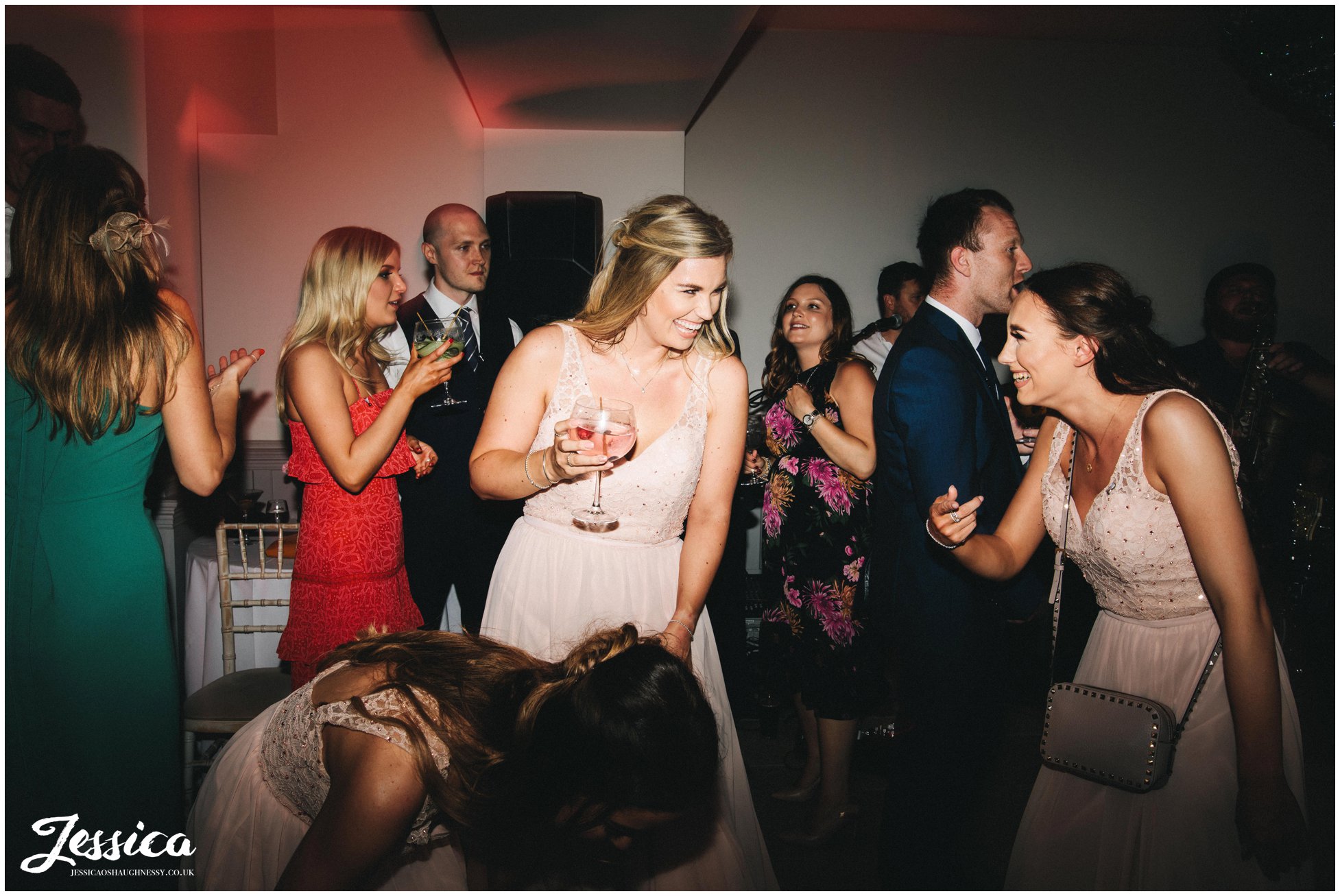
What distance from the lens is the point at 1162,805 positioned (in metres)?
1.50

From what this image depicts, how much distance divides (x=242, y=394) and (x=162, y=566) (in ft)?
9.36

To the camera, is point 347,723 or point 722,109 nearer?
point 347,723

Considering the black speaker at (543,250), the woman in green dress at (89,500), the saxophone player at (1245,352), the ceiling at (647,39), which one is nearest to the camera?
the woman in green dress at (89,500)

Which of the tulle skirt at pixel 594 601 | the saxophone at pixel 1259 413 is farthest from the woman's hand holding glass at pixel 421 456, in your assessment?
the saxophone at pixel 1259 413

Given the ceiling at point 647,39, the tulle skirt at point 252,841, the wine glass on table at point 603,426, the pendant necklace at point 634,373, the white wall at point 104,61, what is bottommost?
the tulle skirt at point 252,841

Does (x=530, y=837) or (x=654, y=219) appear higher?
(x=654, y=219)

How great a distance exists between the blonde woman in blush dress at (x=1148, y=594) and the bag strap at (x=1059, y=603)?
0.04ft

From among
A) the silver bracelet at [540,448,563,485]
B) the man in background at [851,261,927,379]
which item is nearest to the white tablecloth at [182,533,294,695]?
the silver bracelet at [540,448,563,485]

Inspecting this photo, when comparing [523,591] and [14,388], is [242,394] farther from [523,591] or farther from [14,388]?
[523,591]

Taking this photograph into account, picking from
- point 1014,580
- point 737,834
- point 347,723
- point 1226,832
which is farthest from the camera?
point 1014,580

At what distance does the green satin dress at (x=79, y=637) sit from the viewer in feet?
5.49

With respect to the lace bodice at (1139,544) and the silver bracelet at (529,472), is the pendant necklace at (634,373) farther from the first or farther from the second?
the lace bodice at (1139,544)

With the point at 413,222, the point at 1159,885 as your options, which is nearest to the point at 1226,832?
the point at 1159,885

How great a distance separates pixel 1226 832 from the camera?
1.45m
